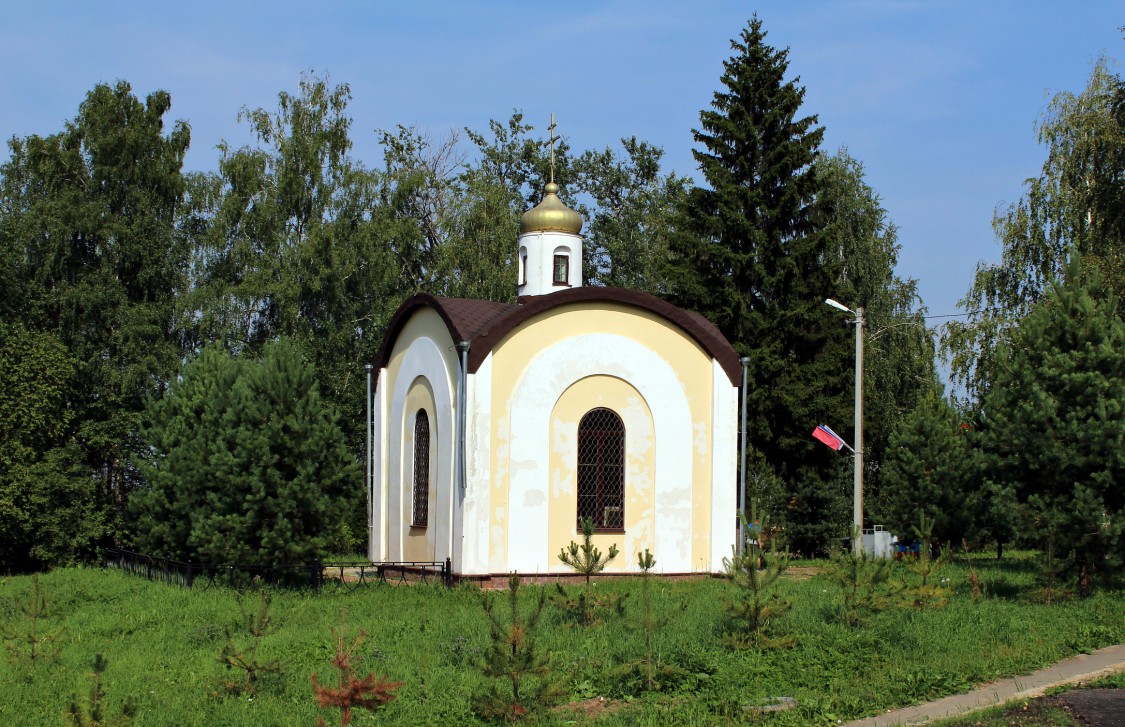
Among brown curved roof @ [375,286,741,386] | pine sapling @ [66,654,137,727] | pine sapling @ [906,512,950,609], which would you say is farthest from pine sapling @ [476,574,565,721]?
brown curved roof @ [375,286,741,386]

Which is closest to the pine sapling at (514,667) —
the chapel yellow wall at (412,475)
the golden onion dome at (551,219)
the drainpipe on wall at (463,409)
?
the drainpipe on wall at (463,409)

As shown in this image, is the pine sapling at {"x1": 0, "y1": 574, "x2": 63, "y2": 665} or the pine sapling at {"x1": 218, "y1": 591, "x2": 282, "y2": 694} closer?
the pine sapling at {"x1": 218, "y1": 591, "x2": 282, "y2": 694}

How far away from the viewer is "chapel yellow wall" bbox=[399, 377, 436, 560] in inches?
872

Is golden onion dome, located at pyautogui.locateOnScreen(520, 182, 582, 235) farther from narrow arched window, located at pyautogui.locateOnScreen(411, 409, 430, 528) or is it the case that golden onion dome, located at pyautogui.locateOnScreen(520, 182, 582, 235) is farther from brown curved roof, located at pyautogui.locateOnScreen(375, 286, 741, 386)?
narrow arched window, located at pyautogui.locateOnScreen(411, 409, 430, 528)

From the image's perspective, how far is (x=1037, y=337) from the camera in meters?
16.7

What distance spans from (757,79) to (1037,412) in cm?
1788

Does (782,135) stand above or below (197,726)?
above

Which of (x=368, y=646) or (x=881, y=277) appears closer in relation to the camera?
(x=368, y=646)

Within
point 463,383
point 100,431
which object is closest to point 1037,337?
point 463,383

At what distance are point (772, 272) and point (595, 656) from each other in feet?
67.0

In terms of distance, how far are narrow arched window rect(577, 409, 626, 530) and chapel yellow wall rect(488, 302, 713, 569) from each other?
38 centimetres

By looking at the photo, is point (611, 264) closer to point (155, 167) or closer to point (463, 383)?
point (155, 167)

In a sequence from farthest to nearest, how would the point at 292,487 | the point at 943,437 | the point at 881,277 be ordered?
the point at 881,277, the point at 943,437, the point at 292,487

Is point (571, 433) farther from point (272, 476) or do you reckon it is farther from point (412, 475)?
→ point (272, 476)
